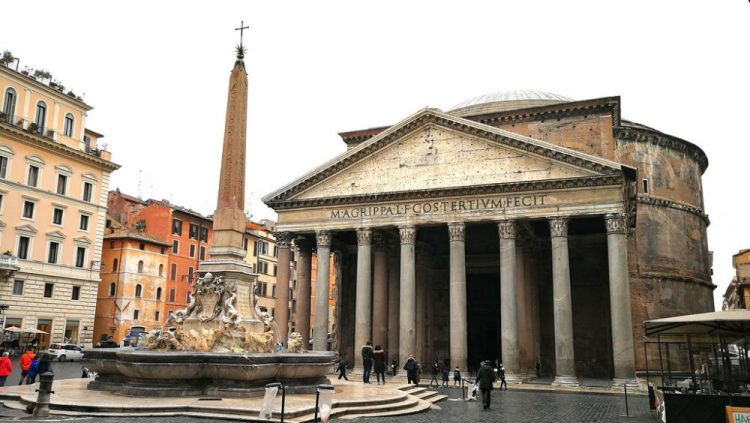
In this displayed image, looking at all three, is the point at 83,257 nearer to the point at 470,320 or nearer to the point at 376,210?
the point at 376,210

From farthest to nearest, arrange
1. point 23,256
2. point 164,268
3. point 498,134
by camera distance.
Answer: point 164,268 → point 23,256 → point 498,134

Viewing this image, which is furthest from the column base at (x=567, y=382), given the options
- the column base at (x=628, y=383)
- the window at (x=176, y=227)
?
the window at (x=176, y=227)

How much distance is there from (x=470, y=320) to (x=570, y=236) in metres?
6.53

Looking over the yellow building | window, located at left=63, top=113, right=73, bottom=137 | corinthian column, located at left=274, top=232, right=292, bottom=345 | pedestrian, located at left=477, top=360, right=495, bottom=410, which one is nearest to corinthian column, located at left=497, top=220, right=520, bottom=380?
pedestrian, located at left=477, top=360, right=495, bottom=410

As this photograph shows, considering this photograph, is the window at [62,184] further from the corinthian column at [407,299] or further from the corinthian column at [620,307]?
the corinthian column at [620,307]

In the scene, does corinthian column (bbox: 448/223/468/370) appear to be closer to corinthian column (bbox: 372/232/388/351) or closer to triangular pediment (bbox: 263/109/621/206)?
triangular pediment (bbox: 263/109/621/206)

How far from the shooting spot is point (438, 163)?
81.3 ft

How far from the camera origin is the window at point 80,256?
31.8 meters

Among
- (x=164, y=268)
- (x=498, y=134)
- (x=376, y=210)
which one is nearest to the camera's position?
(x=498, y=134)

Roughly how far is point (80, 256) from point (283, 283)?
12520mm

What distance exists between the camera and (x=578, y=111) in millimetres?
30109

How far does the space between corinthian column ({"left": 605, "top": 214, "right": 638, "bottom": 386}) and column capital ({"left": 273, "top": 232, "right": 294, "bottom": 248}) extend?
42.8 ft

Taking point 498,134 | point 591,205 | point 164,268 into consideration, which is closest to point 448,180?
point 498,134

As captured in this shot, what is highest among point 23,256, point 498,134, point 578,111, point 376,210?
point 578,111
